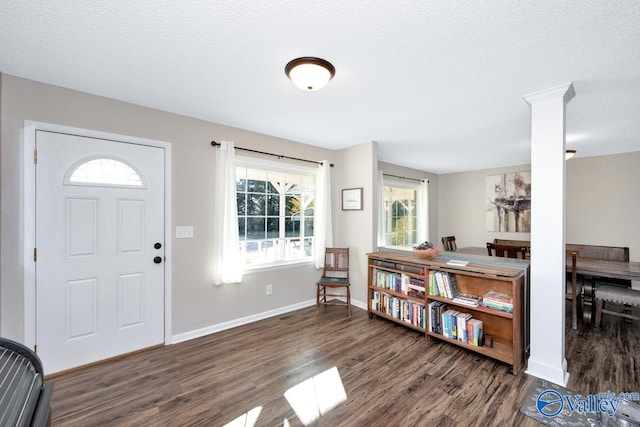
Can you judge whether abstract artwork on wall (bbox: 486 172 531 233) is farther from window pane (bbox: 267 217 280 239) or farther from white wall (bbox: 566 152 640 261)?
window pane (bbox: 267 217 280 239)

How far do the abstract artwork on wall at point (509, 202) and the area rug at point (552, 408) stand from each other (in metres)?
3.74

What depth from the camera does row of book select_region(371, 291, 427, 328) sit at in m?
2.96

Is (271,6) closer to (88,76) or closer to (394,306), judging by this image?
(88,76)

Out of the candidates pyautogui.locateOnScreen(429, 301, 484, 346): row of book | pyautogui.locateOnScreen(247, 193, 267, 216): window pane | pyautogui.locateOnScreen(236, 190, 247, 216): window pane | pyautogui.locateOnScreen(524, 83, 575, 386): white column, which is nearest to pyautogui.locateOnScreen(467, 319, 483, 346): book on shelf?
pyautogui.locateOnScreen(429, 301, 484, 346): row of book

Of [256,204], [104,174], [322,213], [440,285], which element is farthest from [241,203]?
[440,285]

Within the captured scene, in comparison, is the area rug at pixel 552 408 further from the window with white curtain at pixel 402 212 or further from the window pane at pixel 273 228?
the window with white curtain at pixel 402 212

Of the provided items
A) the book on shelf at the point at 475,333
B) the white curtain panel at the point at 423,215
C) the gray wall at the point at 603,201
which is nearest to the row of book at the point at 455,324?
the book on shelf at the point at 475,333

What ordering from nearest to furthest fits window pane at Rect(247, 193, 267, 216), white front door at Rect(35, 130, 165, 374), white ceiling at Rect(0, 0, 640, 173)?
white ceiling at Rect(0, 0, 640, 173) < white front door at Rect(35, 130, 165, 374) < window pane at Rect(247, 193, 267, 216)

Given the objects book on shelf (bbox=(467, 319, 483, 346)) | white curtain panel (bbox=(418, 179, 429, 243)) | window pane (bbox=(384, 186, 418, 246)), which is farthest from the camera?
white curtain panel (bbox=(418, 179, 429, 243))

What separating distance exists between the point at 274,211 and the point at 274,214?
41 millimetres

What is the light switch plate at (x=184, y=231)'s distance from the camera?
9.28ft

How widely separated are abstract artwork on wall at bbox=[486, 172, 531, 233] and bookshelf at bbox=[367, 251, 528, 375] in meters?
3.05

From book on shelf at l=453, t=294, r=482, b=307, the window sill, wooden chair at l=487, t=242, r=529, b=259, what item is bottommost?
book on shelf at l=453, t=294, r=482, b=307

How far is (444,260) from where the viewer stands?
2.93 metres
